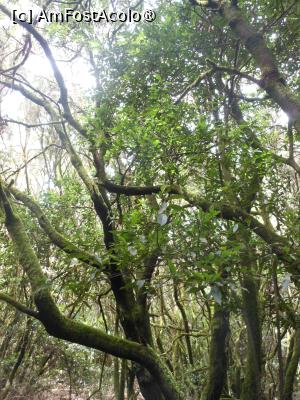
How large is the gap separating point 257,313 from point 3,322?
4532mm

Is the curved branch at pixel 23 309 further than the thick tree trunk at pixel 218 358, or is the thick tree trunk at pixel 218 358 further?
the thick tree trunk at pixel 218 358

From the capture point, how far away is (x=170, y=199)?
8.04 feet

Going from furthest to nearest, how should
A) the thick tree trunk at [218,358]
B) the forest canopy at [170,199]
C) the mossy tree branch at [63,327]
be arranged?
the thick tree trunk at [218,358] → the mossy tree branch at [63,327] → the forest canopy at [170,199]

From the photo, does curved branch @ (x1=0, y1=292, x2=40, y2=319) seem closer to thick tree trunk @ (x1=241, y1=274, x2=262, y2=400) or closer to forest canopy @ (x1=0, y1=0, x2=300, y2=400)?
forest canopy @ (x1=0, y1=0, x2=300, y2=400)

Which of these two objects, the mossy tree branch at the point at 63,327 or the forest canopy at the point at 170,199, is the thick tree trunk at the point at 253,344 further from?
the mossy tree branch at the point at 63,327

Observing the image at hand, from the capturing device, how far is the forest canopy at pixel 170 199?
7.76ft

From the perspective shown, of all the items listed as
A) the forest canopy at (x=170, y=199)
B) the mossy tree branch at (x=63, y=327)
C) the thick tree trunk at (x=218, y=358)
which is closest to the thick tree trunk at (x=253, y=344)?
the forest canopy at (x=170, y=199)

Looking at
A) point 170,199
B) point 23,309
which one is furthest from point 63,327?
point 170,199

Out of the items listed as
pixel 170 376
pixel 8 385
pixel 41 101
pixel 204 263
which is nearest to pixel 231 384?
pixel 170 376

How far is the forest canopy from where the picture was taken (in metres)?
2.37

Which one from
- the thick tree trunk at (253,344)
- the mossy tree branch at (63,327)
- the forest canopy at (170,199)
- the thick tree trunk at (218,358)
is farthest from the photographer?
the thick tree trunk at (218,358)

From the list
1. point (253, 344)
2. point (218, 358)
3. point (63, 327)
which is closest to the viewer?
point (63, 327)

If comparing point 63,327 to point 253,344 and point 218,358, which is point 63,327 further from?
point 253,344

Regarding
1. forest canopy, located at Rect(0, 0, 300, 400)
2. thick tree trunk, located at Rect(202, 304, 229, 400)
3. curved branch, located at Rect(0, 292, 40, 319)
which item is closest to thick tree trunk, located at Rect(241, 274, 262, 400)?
forest canopy, located at Rect(0, 0, 300, 400)
